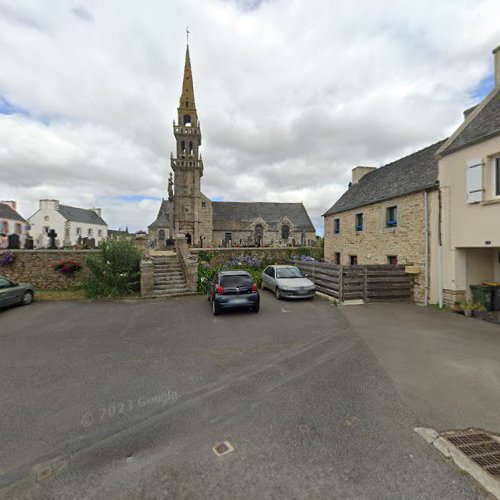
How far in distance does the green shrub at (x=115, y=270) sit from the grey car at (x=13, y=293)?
2070 mm

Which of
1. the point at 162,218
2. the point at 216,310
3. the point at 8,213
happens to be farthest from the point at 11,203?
the point at 216,310

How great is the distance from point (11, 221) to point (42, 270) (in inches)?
1372

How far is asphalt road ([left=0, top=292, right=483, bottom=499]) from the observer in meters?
2.44

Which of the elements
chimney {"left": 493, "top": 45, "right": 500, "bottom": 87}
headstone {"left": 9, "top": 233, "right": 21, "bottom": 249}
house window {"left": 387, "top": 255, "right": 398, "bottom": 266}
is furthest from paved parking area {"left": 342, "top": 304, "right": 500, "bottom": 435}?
headstone {"left": 9, "top": 233, "right": 21, "bottom": 249}

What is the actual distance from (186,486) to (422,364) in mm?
4935

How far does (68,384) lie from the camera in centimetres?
432

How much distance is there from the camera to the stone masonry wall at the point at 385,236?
10.7 meters

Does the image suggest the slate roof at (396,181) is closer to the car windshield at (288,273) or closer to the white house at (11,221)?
the car windshield at (288,273)

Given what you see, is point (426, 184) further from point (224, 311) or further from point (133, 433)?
point (133, 433)

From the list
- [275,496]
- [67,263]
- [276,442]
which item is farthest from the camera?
[67,263]

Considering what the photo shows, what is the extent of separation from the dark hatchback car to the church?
27301 millimetres

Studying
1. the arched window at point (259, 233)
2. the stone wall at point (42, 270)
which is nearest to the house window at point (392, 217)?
the stone wall at point (42, 270)

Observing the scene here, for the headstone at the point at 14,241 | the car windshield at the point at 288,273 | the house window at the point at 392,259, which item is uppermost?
the headstone at the point at 14,241

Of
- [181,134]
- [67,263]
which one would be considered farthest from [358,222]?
[181,134]
